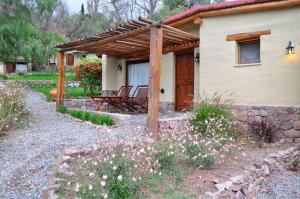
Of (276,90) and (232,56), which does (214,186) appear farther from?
(232,56)

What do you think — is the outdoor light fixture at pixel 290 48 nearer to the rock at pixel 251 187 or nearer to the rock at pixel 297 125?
the rock at pixel 297 125

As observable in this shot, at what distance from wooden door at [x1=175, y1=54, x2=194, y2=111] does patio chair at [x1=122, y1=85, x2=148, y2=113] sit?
108 cm

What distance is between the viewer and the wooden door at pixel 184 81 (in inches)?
376

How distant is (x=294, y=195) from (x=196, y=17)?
5.33 metres

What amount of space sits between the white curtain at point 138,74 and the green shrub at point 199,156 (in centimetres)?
645

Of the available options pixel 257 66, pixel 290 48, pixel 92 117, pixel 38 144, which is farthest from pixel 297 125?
pixel 38 144

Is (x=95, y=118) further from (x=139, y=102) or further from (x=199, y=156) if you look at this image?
(x=199, y=156)

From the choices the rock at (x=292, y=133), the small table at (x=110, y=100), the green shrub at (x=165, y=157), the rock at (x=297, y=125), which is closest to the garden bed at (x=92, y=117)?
the small table at (x=110, y=100)

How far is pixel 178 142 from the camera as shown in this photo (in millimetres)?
5477

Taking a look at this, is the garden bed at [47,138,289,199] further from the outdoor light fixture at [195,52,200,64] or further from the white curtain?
the white curtain

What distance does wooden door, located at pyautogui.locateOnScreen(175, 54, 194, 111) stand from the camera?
9.54 m

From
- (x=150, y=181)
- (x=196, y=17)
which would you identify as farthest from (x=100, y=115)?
(x=150, y=181)

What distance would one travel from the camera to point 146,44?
370 inches

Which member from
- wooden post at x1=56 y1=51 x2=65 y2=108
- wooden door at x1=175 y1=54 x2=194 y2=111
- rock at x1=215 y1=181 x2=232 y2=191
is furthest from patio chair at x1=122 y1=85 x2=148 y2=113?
rock at x1=215 y1=181 x2=232 y2=191
